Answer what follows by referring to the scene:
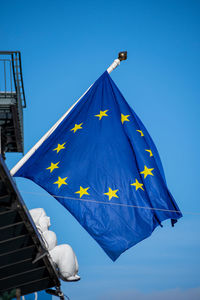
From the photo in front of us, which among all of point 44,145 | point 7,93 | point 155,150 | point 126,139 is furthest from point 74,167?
point 7,93

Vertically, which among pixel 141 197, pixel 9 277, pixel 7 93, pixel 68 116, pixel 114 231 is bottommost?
pixel 9 277

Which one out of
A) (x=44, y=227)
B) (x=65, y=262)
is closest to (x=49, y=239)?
(x=44, y=227)

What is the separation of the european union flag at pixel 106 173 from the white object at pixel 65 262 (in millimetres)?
795

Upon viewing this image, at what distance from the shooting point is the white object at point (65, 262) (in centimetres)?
1089

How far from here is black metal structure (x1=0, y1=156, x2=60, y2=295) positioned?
9.44 meters

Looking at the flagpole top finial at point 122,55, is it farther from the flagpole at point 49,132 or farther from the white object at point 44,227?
the white object at point 44,227

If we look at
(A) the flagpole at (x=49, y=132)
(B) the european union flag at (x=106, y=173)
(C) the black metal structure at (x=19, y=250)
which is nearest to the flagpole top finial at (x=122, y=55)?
(A) the flagpole at (x=49, y=132)

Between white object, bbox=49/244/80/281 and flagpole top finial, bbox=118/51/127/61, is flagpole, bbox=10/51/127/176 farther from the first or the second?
white object, bbox=49/244/80/281

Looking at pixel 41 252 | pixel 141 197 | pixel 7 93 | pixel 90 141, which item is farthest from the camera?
pixel 7 93

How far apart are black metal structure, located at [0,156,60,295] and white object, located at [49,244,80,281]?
0.18 m

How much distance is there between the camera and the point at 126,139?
40.3 feet

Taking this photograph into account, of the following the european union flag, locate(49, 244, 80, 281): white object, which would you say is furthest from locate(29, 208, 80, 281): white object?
the european union flag

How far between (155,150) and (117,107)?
1.57m

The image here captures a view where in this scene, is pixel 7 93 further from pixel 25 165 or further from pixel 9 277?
pixel 9 277
